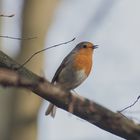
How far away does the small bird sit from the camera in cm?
503

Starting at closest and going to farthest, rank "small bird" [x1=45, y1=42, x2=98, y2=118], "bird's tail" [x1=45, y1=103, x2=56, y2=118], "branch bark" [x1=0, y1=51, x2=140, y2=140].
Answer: "branch bark" [x1=0, y1=51, x2=140, y2=140]
"bird's tail" [x1=45, y1=103, x2=56, y2=118]
"small bird" [x1=45, y1=42, x2=98, y2=118]

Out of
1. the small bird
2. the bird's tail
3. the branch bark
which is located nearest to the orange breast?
the small bird

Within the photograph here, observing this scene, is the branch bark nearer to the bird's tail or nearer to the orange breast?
the bird's tail

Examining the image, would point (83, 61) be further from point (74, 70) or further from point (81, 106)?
point (81, 106)

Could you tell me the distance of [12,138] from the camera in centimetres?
541

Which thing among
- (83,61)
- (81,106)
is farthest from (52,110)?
(81,106)

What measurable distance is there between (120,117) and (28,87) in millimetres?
503

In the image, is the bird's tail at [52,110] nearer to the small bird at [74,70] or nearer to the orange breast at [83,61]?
the small bird at [74,70]

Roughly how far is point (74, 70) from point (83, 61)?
126 millimetres

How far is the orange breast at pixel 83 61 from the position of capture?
5094 mm

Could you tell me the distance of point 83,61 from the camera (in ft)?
16.9

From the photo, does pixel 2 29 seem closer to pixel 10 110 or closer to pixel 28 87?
pixel 10 110

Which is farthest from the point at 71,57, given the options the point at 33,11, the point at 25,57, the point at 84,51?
the point at 33,11

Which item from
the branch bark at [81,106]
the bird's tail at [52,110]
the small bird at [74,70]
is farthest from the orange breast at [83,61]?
the branch bark at [81,106]
